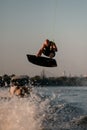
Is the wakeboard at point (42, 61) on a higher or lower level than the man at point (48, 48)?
lower

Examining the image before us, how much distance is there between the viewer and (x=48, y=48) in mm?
21703

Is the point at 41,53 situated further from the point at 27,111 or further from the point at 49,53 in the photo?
the point at 27,111

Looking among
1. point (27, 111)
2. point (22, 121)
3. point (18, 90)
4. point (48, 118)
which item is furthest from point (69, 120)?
point (18, 90)

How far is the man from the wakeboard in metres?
0.32

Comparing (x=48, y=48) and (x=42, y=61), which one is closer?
(x=48, y=48)

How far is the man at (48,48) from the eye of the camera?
70.7 ft

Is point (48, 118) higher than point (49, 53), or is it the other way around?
point (49, 53)

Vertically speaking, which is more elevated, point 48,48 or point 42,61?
point 48,48

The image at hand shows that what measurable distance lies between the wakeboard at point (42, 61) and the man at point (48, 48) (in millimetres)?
317

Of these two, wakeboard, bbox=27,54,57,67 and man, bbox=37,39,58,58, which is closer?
man, bbox=37,39,58,58

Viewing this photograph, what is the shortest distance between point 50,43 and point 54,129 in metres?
4.32

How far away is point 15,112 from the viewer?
22.1 metres

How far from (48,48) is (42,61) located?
2.88ft

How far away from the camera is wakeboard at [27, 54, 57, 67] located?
22087 mm
